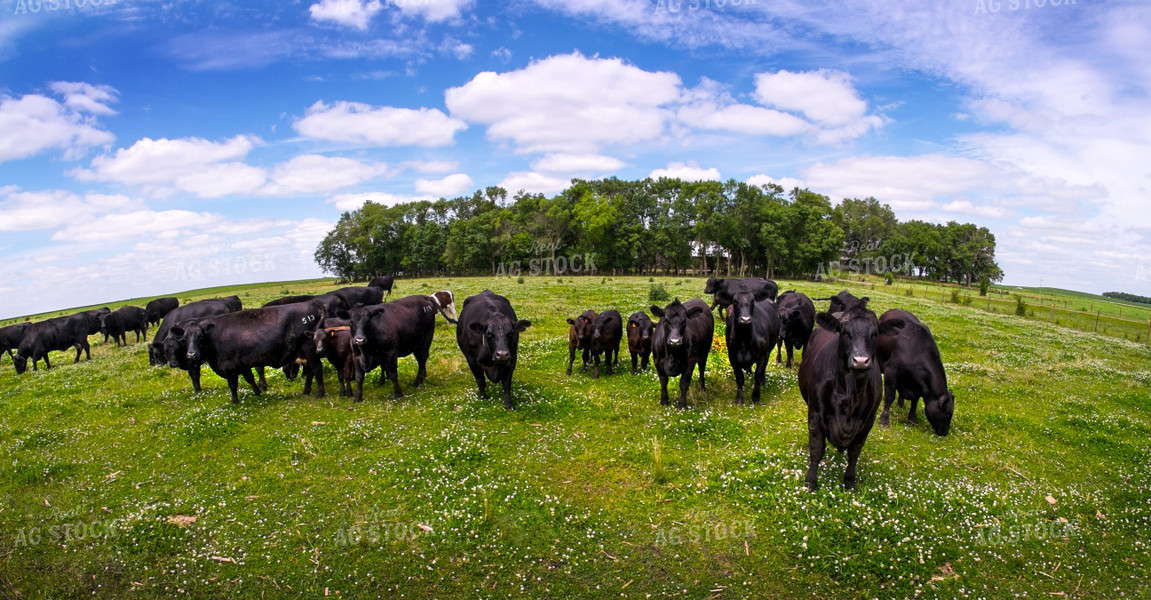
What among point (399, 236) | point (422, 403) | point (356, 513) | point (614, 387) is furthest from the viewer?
point (399, 236)

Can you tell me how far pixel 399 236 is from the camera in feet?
357

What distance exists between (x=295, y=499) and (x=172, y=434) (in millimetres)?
4559

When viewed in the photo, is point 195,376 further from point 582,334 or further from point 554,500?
point 554,500

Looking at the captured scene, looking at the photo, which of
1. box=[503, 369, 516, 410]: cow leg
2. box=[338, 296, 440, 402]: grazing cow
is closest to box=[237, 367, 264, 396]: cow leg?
box=[338, 296, 440, 402]: grazing cow

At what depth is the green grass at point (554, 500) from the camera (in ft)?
22.5

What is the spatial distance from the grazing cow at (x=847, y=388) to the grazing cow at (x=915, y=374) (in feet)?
12.0

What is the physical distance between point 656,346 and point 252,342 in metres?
10.5

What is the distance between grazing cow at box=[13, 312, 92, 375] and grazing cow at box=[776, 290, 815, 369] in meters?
30.3

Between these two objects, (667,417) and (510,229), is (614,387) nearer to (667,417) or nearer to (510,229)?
(667,417)

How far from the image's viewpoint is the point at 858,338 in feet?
24.8

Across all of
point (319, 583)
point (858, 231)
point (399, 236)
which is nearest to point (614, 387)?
point (319, 583)

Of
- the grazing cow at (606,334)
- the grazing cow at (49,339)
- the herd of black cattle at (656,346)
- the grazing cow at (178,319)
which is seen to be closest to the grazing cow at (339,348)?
the herd of black cattle at (656,346)

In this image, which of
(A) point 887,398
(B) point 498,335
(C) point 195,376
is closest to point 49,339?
(C) point 195,376

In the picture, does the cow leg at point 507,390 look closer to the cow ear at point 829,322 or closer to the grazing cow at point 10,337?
the cow ear at point 829,322
